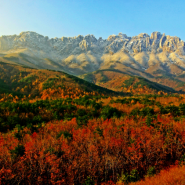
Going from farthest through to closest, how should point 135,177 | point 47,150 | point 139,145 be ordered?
point 139,145 < point 47,150 < point 135,177

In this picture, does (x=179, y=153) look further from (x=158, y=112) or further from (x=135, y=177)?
(x=158, y=112)

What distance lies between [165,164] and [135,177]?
438cm

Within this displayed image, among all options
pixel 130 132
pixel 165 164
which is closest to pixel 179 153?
pixel 165 164

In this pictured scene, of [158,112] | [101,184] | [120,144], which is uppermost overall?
[158,112]

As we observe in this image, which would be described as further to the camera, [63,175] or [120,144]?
[120,144]

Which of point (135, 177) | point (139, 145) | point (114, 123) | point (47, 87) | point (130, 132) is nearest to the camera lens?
point (135, 177)

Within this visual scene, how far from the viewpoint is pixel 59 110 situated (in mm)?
21641

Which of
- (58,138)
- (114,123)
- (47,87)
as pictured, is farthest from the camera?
(47,87)

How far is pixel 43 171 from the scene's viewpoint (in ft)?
33.4

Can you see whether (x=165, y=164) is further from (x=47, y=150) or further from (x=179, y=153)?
(x=47, y=150)

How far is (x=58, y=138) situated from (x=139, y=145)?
8.54 m

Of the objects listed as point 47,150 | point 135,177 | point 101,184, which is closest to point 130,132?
point 135,177

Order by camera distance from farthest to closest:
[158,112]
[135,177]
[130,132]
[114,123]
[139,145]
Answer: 1. [158,112]
2. [114,123]
3. [130,132]
4. [139,145]
5. [135,177]

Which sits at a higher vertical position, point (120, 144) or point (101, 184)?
point (120, 144)
